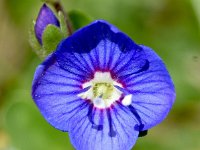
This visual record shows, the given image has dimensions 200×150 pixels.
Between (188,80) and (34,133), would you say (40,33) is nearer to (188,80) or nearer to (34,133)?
(34,133)

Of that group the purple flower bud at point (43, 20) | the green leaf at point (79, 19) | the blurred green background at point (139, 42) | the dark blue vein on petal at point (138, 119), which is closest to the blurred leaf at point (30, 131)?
the blurred green background at point (139, 42)

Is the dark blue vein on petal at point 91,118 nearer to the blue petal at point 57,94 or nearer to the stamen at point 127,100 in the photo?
the blue petal at point 57,94

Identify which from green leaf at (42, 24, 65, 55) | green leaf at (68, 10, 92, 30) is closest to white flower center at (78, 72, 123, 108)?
green leaf at (42, 24, 65, 55)

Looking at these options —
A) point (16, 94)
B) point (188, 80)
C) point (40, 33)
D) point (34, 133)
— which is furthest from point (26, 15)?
point (40, 33)

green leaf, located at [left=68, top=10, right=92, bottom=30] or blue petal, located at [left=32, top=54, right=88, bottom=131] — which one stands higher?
green leaf, located at [left=68, top=10, right=92, bottom=30]

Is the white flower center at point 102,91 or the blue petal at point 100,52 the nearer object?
the blue petal at point 100,52

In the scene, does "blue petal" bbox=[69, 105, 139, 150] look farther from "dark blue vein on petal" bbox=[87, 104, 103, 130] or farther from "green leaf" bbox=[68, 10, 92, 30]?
"green leaf" bbox=[68, 10, 92, 30]
